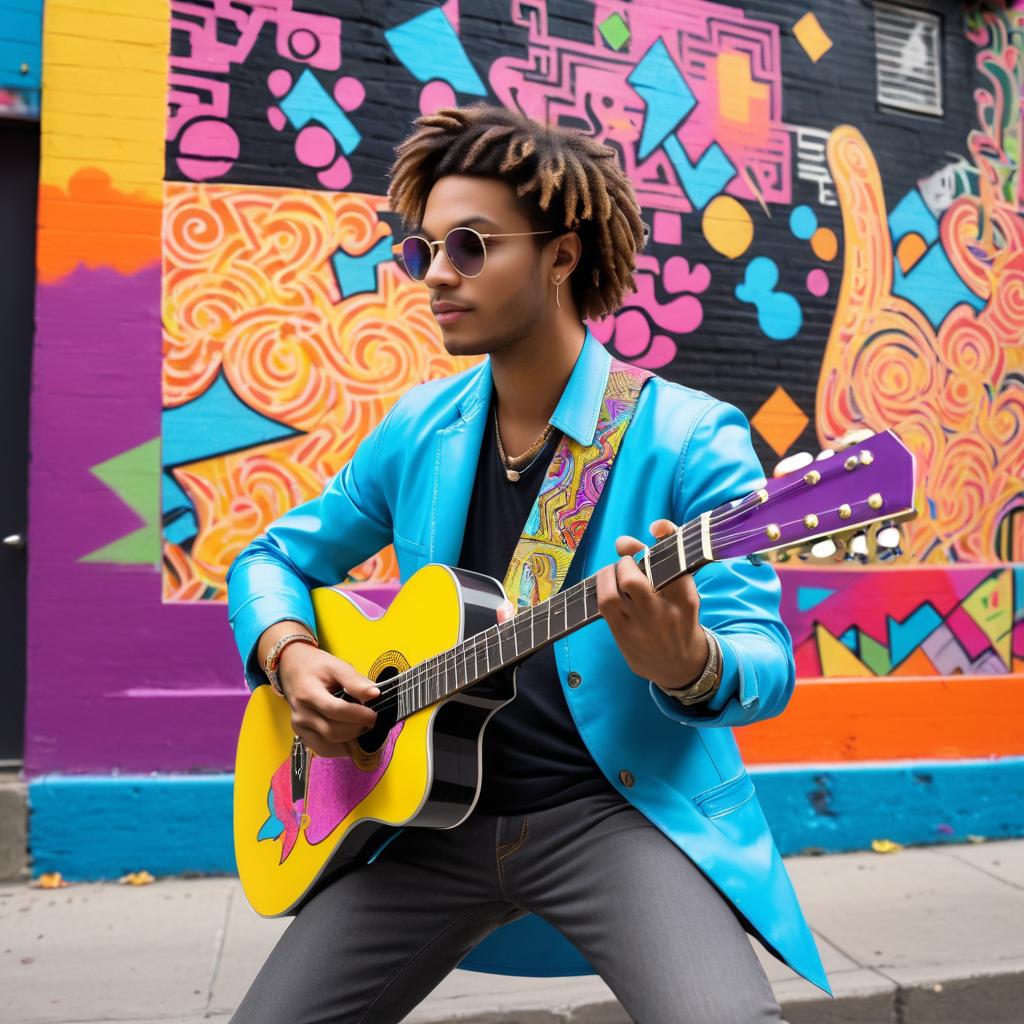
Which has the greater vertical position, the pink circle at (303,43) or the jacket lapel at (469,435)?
the pink circle at (303,43)

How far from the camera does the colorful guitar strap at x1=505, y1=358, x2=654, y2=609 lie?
190cm

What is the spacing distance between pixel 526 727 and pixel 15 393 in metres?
3.40

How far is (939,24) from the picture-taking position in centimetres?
564

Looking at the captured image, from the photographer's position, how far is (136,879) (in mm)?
4133

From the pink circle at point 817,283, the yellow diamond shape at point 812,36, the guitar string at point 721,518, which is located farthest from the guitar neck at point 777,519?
the yellow diamond shape at point 812,36

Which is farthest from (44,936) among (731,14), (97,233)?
(731,14)

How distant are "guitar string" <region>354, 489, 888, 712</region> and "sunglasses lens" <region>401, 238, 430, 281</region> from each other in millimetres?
765

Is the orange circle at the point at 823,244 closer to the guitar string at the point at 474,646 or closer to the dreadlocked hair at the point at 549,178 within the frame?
the dreadlocked hair at the point at 549,178

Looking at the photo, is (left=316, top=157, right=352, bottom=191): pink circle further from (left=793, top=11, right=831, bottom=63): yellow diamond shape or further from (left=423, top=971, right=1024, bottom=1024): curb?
(left=423, top=971, right=1024, bottom=1024): curb

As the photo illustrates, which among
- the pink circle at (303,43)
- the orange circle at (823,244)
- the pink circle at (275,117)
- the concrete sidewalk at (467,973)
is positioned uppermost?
the pink circle at (303,43)

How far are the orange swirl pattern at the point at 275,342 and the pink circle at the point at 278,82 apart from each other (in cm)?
43

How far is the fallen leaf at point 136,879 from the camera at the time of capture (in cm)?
413

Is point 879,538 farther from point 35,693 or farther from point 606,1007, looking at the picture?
point 35,693

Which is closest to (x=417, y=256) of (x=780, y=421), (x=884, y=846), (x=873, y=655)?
(x=780, y=421)
